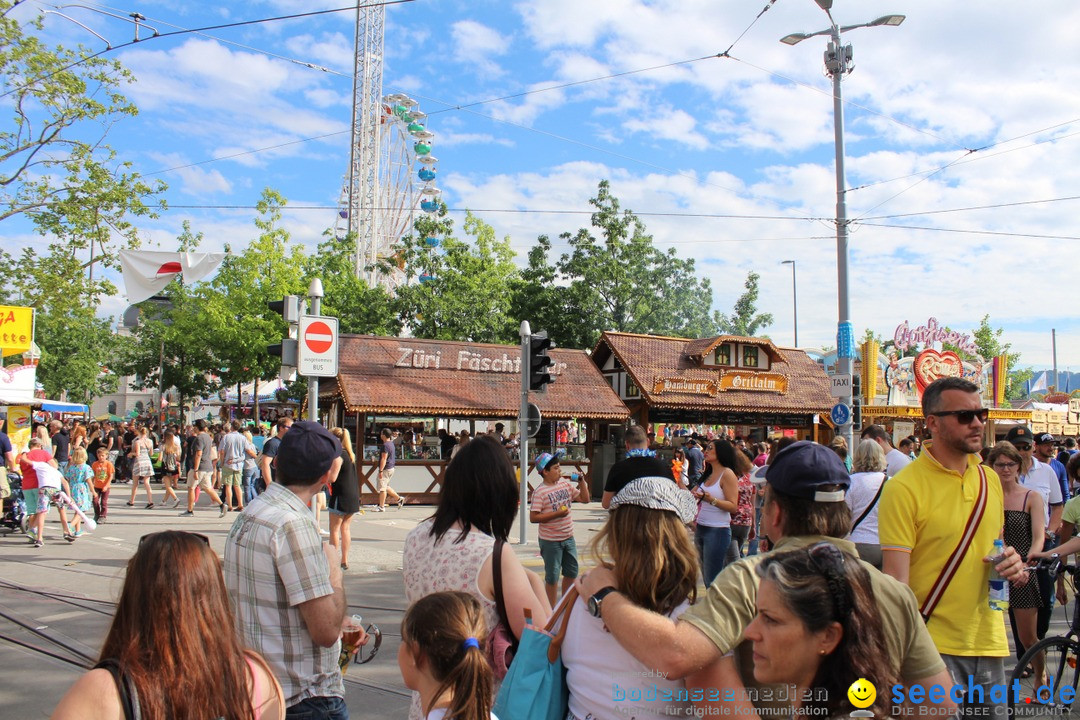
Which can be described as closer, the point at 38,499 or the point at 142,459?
the point at 38,499

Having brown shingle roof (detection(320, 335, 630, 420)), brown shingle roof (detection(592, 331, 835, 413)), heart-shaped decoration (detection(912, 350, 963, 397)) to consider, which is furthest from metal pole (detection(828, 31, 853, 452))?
heart-shaped decoration (detection(912, 350, 963, 397))

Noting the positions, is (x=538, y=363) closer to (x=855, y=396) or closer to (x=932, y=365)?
(x=855, y=396)

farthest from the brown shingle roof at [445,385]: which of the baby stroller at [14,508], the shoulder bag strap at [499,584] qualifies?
the shoulder bag strap at [499,584]

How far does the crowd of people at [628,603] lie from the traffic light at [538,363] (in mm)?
9413

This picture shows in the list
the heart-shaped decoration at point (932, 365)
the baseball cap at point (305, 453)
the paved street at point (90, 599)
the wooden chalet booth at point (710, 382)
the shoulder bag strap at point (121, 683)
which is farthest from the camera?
the heart-shaped decoration at point (932, 365)

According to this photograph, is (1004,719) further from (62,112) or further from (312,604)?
(62,112)

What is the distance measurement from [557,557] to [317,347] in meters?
3.74

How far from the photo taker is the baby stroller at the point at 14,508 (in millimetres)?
12703

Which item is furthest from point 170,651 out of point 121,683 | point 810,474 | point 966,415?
point 966,415

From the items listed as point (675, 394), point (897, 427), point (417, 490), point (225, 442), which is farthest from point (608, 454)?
point (897, 427)

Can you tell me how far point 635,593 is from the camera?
7.41ft

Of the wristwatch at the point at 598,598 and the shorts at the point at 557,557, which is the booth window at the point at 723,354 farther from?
the wristwatch at the point at 598,598

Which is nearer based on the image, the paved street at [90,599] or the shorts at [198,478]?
the paved street at [90,599]

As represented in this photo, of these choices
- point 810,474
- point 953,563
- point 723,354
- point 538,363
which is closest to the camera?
point 810,474
